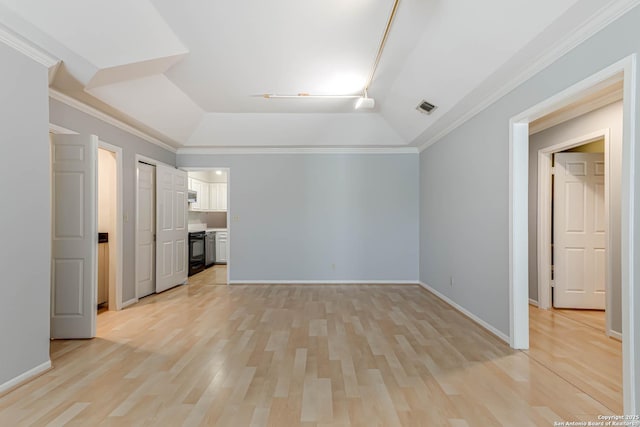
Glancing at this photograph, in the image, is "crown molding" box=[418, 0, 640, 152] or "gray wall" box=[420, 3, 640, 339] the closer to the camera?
"crown molding" box=[418, 0, 640, 152]

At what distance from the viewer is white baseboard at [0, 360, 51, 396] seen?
2.36 meters

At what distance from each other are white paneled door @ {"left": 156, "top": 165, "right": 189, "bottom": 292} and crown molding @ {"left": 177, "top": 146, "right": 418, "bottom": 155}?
1.80 ft

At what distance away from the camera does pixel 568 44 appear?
7.93 ft

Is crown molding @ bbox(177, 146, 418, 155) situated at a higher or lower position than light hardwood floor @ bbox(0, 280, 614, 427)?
higher

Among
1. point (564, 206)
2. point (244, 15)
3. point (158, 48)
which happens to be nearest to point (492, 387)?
point (564, 206)

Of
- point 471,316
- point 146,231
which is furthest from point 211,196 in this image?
point 471,316

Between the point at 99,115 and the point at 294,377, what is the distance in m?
3.92

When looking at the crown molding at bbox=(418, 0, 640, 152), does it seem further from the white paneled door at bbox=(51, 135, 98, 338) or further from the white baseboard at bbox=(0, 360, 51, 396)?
the white baseboard at bbox=(0, 360, 51, 396)

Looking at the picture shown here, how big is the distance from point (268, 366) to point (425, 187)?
4287 millimetres

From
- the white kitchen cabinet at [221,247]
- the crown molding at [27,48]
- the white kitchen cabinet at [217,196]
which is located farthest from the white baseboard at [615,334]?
the white kitchen cabinet at [217,196]

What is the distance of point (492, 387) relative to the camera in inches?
96.3

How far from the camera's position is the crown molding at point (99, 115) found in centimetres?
352

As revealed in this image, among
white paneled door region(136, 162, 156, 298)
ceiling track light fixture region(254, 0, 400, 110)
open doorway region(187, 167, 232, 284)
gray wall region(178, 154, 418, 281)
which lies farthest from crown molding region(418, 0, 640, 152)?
open doorway region(187, 167, 232, 284)

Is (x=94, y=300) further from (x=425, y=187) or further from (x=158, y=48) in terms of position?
(x=425, y=187)
